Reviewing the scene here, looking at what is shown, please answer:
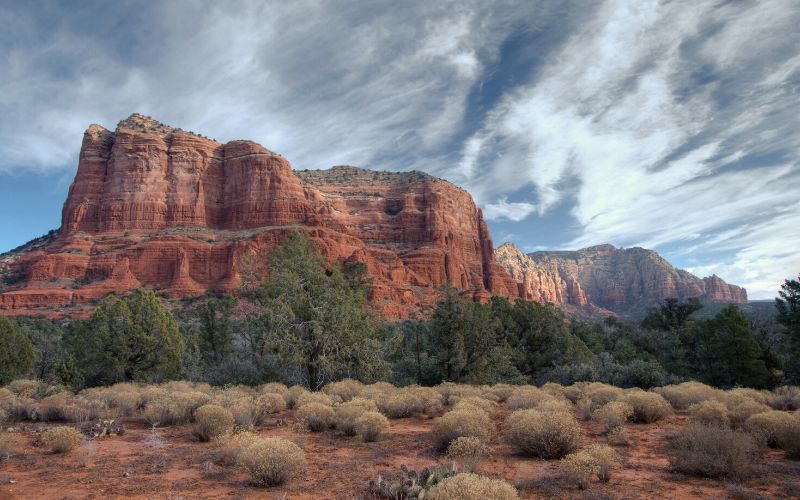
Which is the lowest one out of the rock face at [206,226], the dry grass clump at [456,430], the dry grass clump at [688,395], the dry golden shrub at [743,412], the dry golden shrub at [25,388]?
the dry grass clump at [688,395]

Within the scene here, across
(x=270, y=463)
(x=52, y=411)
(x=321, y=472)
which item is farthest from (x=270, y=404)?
(x=270, y=463)

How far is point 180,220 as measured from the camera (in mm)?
97438

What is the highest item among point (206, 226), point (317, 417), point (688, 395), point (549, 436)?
point (206, 226)

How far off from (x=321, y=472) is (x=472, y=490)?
4.11 metres

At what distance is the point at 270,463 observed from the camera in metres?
7.27

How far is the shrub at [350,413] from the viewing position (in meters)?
11.1

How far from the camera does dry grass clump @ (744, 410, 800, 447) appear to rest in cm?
895

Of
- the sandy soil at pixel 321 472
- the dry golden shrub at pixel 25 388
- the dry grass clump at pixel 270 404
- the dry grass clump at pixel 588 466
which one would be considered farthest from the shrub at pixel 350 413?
the dry golden shrub at pixel 25 388

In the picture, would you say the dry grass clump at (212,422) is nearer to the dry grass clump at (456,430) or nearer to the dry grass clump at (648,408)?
the dry grass clump at (456,430)

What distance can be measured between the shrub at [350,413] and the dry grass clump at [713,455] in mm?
7129

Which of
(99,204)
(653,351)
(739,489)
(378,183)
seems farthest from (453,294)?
(378,183)

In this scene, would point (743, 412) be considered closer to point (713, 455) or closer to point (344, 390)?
point (713, 455)

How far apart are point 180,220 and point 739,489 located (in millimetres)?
107077

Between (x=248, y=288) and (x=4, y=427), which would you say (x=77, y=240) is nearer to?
(x=248, y=288)
